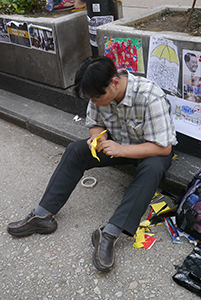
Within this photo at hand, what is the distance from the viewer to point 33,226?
2.49 m

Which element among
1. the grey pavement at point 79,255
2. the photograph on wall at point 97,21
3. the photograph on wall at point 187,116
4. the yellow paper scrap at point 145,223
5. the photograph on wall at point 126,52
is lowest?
the grey pavement at point 79,255

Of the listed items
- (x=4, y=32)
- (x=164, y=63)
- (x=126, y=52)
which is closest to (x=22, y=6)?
(x=4, y=32)

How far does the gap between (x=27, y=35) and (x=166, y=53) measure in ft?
6.57

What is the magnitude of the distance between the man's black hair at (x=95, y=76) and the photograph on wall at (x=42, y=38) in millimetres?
1722

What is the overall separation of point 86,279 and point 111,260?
21 cm

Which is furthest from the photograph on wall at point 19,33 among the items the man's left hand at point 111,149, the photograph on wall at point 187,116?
the man's left hand at point 111,149

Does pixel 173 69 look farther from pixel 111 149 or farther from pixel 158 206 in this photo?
pixel 158 206

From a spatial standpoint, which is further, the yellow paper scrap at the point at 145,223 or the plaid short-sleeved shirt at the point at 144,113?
the yellow paper scrap at the point at 145,223

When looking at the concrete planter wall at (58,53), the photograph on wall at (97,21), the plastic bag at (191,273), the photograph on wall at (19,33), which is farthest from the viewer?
the photograph on wall at (19,33)

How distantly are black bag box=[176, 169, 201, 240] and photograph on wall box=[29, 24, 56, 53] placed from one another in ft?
7.54

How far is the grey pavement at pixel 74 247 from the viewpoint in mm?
2080

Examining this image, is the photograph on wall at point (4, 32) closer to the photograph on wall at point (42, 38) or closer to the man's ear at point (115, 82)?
the photograph on wall at point (42, 38)

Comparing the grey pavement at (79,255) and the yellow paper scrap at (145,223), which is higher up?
the yellow paper scrap at (145,223)

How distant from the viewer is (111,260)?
215cm
